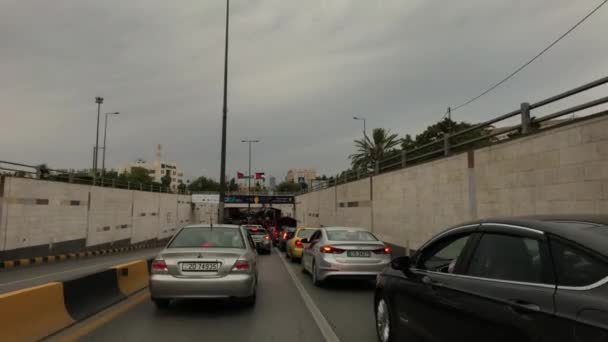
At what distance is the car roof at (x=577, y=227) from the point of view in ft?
9.27

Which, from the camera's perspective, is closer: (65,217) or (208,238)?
(208,238)

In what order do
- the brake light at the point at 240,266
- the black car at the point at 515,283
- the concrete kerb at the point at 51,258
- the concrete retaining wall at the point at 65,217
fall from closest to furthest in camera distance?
the black car at the point at 515,283 < the brake light at the point at 240,266 < the concrete kerb at the point at 51,258 < the concrete retaining wall at the point at 65,217

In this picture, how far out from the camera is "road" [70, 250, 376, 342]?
621cm

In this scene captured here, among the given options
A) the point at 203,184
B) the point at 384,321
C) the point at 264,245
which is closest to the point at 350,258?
the point at 384,321

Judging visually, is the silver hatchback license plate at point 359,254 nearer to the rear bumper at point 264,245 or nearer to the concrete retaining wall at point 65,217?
the rear bumper at point 264,245

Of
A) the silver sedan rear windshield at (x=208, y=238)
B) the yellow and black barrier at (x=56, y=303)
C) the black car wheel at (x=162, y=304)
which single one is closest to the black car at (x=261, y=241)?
the silver sedan rear windshield at (x=208, y=238)

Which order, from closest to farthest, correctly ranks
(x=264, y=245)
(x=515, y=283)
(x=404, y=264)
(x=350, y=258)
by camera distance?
1. (x=515, y=283)
2. (x=404, y=264)
3. (x=350, y=258)
4. (x=264, y=245)

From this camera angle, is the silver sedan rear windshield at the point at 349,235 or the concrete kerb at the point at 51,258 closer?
the silver sedan rear windshield at the point at 349,235

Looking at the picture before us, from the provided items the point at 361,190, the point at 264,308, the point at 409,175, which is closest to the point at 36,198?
the point at 361,190

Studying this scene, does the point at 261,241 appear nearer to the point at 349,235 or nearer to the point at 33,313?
the point at 349,235

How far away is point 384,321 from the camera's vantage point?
5656mm

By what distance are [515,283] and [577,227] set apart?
549 millimetres

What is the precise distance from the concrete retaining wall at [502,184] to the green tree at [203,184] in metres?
121

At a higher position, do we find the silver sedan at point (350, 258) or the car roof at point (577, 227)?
the car roof at point (577, 227)
